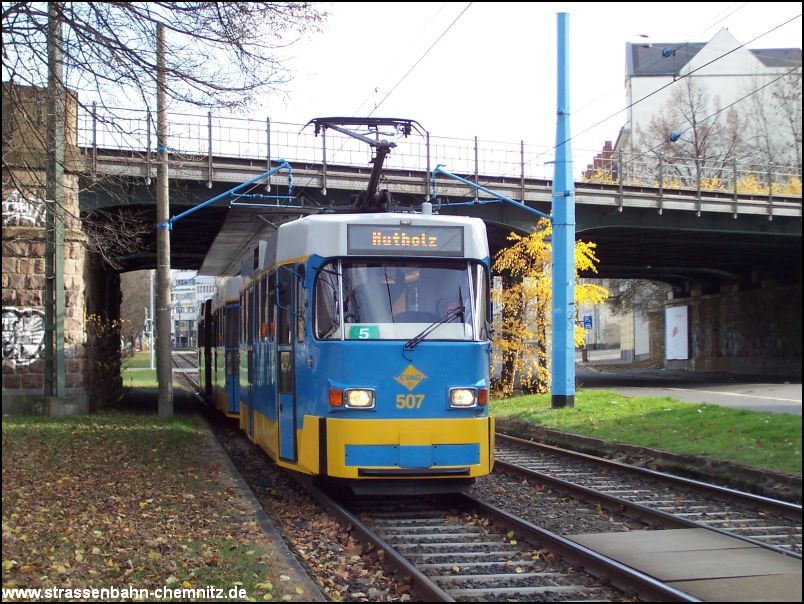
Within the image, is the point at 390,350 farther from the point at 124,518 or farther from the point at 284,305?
the point at 124,518

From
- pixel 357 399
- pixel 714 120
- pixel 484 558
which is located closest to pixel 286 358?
pixel 357 399

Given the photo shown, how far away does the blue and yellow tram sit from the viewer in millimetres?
8969

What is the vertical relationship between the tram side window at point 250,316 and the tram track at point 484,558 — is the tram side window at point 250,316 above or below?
above

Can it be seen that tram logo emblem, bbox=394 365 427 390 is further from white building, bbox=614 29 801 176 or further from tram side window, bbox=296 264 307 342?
white building, bbox=614 29 801 176

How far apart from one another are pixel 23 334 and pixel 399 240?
501 inches

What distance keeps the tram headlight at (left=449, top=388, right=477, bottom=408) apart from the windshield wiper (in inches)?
24.9

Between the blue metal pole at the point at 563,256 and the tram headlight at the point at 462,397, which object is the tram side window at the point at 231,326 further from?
the tram headlight at the point at 462,397

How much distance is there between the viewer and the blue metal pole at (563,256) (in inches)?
744

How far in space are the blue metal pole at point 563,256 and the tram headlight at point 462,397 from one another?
1022 cm

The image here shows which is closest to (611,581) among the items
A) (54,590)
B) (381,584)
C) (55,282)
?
(381,584)

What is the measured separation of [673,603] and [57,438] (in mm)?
11346

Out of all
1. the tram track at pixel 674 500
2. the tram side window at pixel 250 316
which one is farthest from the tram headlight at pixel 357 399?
the tram side window at pixel 250 316

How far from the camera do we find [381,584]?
671 cm

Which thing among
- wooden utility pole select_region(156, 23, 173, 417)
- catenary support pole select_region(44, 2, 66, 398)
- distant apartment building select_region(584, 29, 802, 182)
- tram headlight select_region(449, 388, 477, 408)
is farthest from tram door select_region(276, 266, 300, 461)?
wooden utility pole select_region(156, 23, 173, 417)
